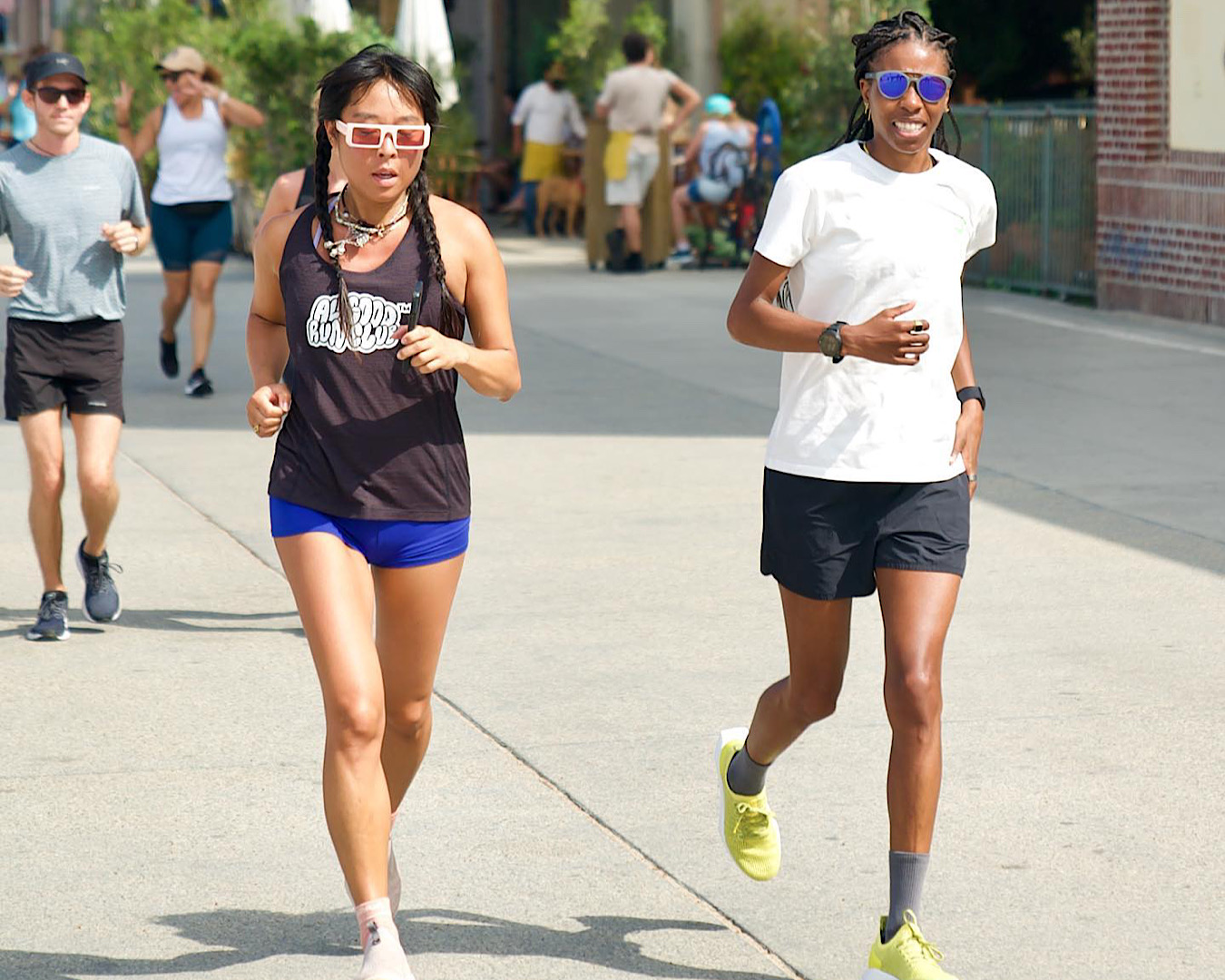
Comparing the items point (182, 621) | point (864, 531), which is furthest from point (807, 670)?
point (182, 621)

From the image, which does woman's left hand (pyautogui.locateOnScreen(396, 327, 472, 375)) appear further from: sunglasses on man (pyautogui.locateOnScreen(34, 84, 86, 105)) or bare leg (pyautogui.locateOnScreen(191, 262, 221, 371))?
bare leg (pyautogui.locateOnScreen(191, 262, 221, 371))

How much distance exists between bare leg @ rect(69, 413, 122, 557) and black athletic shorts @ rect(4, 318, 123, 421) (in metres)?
0.04

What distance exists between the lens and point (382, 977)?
3.86 metres

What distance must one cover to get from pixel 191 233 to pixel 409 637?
849cm

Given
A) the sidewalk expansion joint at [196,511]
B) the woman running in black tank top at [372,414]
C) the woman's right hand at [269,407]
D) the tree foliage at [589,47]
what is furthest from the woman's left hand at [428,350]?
the tree foliage at [589,47]

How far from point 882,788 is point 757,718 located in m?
0.95

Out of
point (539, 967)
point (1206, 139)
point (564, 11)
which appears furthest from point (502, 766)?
point (564, 11)

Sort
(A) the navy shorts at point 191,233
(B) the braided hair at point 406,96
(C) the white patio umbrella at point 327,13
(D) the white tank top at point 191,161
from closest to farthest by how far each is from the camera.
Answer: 1. (B) the braided hair at point 406,96
2. (D) the white tank top at point 191,161
3. (A) the navy shorts at point 191,233
4. (C) the white patio umbrella at point 327,13

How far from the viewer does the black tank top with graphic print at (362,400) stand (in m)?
4.06

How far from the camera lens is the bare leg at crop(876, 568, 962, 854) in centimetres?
402

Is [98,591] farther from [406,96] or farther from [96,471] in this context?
[406,96]

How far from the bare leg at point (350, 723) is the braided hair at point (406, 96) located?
0.49m

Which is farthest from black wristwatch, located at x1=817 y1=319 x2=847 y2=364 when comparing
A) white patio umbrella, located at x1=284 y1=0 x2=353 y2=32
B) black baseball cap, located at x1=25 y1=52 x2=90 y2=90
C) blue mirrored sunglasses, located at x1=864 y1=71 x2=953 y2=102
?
white patio umbrella, located at x1=284 y1=0 x2=353 y2=32

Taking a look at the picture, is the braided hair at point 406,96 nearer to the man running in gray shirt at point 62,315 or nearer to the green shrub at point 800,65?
the man running in gray shirt at point 62,315
